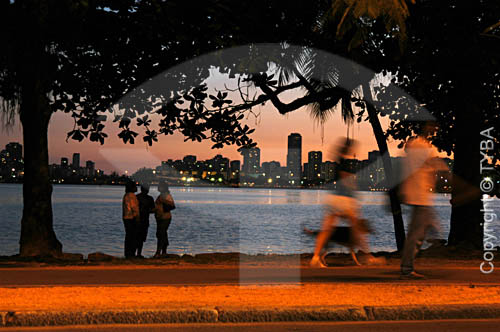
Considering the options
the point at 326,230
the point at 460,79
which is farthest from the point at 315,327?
the point at 460,79

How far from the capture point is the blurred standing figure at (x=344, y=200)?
10148 millimetres

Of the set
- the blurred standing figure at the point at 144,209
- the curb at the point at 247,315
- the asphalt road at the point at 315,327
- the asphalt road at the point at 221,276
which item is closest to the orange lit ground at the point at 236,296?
the curb at the point at 247,315

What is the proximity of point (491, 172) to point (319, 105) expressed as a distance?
8179 mm

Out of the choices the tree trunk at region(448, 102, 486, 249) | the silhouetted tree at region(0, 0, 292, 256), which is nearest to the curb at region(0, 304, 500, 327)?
the silhouetted tree at region(0, 0, 292, 256)

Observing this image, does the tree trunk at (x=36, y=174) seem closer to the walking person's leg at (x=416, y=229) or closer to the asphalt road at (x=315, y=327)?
the walking person's leg at (x=416, y=229)

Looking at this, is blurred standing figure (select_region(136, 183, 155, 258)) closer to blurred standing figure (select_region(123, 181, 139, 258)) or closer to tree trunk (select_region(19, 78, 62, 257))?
blurred standing figure (select_region(123, 181, 139, 258))

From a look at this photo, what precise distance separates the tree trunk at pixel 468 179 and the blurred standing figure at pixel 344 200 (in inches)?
262

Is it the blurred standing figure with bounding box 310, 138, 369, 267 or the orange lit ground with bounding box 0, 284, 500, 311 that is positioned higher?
the blurred standing figure with bounding box 310, 138, 369, 267

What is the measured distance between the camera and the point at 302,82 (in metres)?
18.3

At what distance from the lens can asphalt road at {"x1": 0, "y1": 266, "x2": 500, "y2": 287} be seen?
9398 millimetres

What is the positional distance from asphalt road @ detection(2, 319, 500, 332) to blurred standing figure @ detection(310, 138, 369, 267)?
3.18 metres

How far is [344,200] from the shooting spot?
10188mm

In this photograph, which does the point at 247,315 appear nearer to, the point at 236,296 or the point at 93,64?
the point at 236,296

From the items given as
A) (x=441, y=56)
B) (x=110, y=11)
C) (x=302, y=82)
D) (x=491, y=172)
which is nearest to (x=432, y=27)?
(x=441, y=56)
